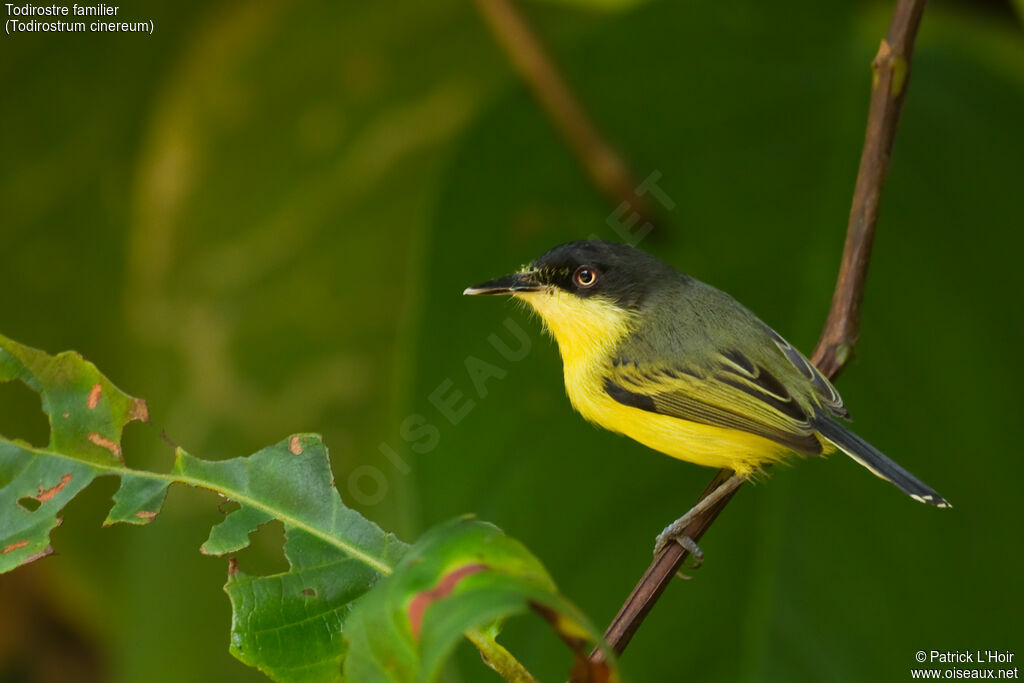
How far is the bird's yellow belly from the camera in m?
1.97

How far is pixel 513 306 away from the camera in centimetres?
238

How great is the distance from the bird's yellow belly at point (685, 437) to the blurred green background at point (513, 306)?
0.24 meters

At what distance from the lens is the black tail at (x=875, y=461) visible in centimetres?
176

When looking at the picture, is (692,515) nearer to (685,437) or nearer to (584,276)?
(685,437)

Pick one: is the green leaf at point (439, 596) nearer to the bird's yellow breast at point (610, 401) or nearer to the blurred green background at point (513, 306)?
the bird's yellow breast at point (610, 401)

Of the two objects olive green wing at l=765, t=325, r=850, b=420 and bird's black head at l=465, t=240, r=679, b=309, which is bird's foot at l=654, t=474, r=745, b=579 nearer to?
olive green wing at l=765, t=325, r=850, b=420

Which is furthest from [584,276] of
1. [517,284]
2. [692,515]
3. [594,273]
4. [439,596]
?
[439,596]

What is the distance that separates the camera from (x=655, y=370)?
2.10 metres

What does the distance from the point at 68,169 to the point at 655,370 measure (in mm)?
2608

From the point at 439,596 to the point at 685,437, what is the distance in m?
0.96

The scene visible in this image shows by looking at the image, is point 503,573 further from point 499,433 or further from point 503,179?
point 503,179

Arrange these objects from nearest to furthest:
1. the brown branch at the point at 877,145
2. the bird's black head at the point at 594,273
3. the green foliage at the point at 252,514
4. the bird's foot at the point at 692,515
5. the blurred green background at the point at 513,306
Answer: the green foliage at the point at 252,514 → the brown branch at the point at 877,145 → the bird's foot at the point at 692,515 → the bird's black head at the point at 594,273 → the blurred green background at the point at 513,306

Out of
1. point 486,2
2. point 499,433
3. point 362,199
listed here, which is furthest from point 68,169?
point 499,433

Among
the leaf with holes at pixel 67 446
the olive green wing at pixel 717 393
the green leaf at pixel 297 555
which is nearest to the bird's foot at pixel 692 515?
the olive green wing at pixel 717 393
